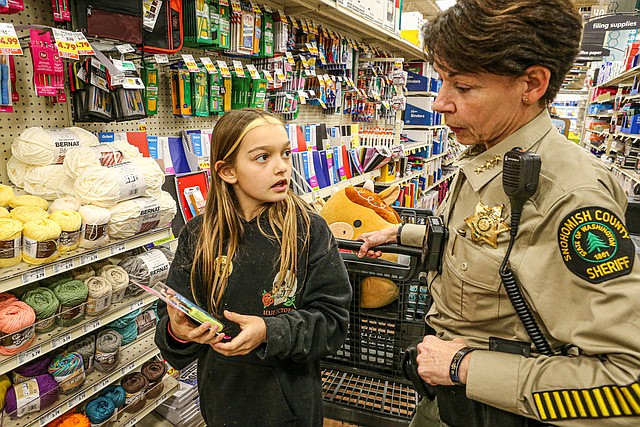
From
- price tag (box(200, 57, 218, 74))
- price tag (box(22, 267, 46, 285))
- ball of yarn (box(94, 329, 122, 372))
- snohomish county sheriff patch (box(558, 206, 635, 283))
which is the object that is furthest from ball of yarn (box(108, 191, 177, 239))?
snohomish county sheriff patch (box(558, 206, 635, 283))

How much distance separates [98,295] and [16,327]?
0.29 metres

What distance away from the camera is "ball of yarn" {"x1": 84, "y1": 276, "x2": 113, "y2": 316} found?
1.60 m

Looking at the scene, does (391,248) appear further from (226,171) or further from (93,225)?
(93,225)

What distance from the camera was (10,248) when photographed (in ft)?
4.23

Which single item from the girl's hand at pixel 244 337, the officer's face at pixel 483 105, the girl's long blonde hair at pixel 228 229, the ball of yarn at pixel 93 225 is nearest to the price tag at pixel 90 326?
the ball of yarn at pixel 93 225

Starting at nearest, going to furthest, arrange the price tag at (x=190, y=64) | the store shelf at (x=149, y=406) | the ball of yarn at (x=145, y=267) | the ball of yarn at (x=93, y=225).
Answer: the ball of yarn at (x=93, y=225) < the ball of yarn at (x=145, y=267) < the store shelf at (x=149, y=406) < the price tag at (x=190, y=64)

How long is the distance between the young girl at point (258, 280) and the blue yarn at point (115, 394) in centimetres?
90

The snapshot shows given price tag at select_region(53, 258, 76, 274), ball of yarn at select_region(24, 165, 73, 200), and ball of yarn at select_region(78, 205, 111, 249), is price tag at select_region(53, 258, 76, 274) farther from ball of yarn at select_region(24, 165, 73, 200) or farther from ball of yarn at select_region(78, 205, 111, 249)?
ball of yarn at select_region(24, 165, 73, 200)

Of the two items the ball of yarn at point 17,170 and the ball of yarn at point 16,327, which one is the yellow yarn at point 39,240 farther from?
the ball of yarn at point 17,170

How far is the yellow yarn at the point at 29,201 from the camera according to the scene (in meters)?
1.45

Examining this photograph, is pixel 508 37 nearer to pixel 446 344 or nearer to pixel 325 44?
pixel 446 344

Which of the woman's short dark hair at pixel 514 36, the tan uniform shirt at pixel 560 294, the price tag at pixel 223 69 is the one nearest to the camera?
the tan uniform shirt at pixel 560 294

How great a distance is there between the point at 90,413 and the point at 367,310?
1.27 meters

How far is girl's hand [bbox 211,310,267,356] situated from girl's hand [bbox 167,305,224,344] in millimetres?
28
